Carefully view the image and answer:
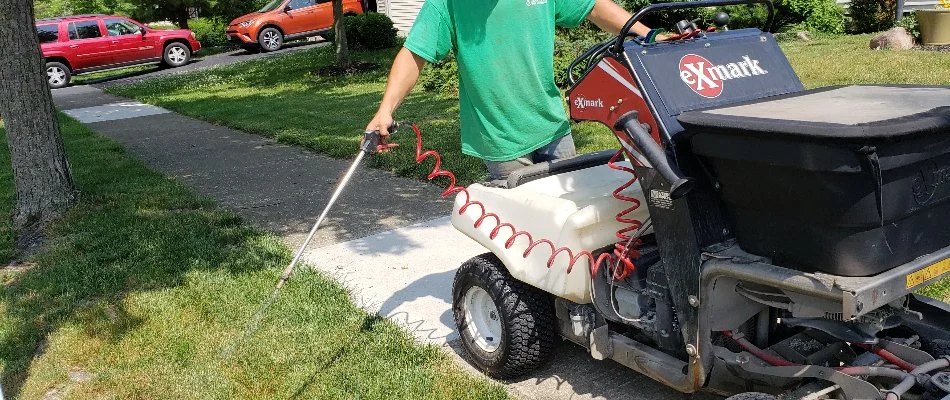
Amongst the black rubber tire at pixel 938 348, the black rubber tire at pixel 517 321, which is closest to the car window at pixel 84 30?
the black rubber tire at pixel 517 321

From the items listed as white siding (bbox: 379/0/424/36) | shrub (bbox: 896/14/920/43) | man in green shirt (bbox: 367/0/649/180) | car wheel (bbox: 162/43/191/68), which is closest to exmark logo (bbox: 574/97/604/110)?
man in green shirt (bbox: 367/0/649/180)

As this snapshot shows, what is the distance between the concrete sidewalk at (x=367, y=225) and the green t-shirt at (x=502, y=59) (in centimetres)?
100

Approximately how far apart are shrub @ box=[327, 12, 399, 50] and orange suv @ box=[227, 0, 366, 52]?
3.57 m

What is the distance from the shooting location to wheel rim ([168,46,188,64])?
22.2 m

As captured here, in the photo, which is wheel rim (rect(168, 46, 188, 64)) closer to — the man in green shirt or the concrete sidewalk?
the concrete sidewalk

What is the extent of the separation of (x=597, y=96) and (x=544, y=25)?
743 millimetres

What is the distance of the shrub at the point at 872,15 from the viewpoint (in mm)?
14484

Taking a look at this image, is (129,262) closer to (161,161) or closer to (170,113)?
(161,161)

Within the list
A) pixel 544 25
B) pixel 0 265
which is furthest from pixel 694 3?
pixel 0 265

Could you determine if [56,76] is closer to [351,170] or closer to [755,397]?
[351,170]

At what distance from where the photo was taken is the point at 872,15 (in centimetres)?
1477

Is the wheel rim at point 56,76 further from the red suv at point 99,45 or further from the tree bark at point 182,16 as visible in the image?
the tree bark at point 182,16

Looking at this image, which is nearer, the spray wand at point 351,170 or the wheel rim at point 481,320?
the spray wand at point 351,170

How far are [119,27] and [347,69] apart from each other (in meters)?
8.67
